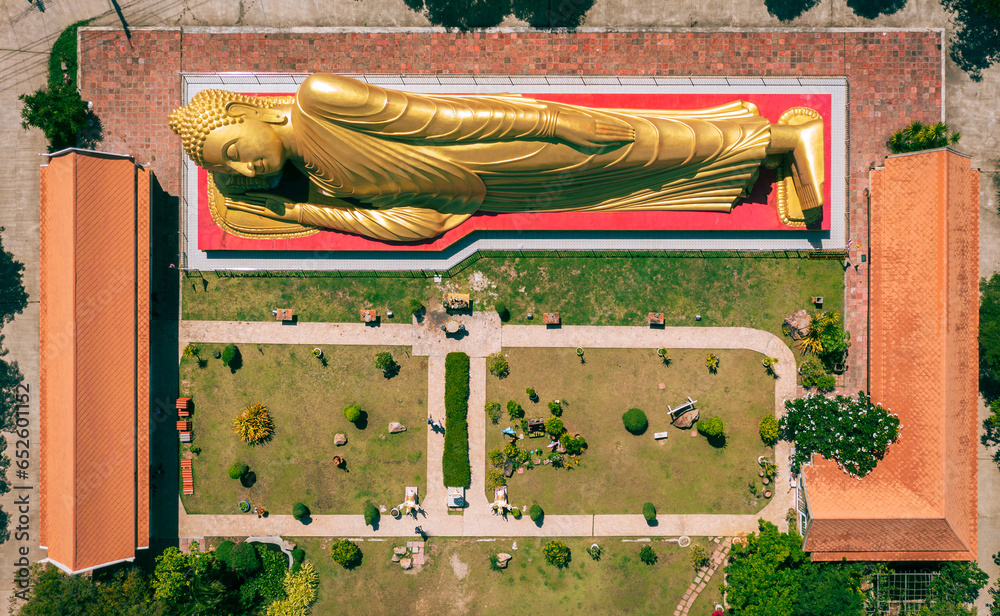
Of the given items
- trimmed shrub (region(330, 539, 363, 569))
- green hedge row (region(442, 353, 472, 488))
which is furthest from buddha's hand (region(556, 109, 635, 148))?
trimmed shrub (region(330, 539, 363, 569))

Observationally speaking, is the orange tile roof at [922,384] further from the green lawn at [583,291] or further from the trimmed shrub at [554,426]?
the trimmed shrub at [554,426]

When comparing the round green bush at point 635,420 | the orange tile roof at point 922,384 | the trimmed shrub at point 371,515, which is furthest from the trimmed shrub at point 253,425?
the orange tile roof at point 922,384

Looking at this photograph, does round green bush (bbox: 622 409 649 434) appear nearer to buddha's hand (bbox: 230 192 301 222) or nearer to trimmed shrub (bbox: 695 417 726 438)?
trimmed shrub (bbox: 695 417 726 438)

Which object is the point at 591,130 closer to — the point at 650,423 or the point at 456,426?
the point at 650,423

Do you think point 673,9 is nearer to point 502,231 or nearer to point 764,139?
point 764,139

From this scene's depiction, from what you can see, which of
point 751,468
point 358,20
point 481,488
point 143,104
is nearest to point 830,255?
point 751,468

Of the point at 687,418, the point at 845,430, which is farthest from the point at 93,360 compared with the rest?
the point at 845,430
